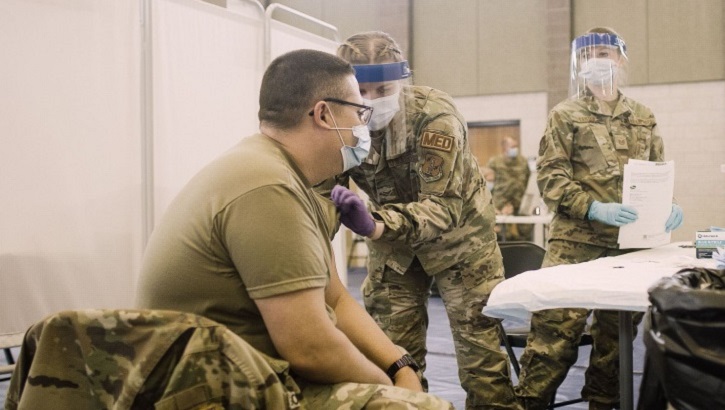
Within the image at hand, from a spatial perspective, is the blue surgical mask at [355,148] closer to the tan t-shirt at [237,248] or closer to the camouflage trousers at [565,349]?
the tan t-shirt at [237,248]

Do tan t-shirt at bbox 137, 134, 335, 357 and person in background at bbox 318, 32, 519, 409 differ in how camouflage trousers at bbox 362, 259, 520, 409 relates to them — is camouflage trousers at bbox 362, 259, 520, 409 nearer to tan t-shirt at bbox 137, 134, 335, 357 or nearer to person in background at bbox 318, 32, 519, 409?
person in background at bbox 318, 32, 519, 409

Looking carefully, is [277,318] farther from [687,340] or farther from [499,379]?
[499,379]

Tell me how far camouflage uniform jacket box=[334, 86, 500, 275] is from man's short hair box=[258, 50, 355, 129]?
2.03 feet

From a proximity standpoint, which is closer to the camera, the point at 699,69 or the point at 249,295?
the point at 249,295

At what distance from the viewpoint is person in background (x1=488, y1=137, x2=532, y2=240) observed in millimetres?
8172

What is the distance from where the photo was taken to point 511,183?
8242 millimetres

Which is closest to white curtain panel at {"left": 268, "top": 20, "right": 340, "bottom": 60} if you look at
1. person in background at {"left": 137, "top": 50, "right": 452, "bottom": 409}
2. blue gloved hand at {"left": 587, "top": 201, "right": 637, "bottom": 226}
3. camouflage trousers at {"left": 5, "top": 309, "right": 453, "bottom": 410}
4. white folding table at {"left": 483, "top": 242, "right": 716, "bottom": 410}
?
blue gloved hand at {"left": 587, "top": 201, "right": 637, "bottom": 226}

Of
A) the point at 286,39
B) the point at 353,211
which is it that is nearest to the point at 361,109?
the point at 353,211

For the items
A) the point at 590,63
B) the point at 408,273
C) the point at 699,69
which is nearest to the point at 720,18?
the point at 699,69

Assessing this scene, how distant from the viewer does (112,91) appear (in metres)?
3.05

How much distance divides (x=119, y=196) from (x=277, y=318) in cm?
205

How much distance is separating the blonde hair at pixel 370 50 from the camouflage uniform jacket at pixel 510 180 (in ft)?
20.0

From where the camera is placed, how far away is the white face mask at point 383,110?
7.30 feet

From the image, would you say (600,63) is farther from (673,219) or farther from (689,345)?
(689,345)
